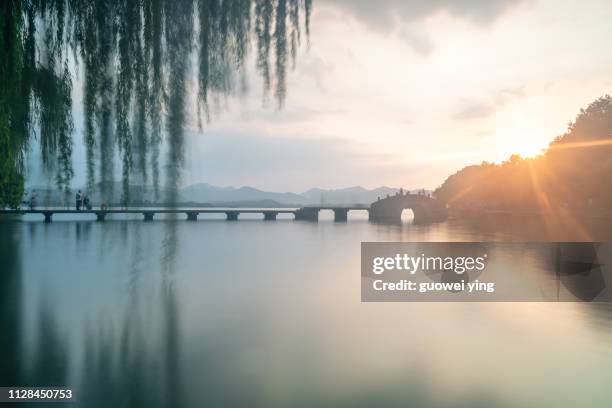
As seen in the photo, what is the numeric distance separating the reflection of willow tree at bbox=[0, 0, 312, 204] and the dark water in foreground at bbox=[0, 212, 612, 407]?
80cm

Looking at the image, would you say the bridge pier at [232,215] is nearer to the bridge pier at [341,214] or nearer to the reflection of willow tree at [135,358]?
the bridge pier at [341,214]

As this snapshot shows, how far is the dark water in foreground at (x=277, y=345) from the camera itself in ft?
17.4

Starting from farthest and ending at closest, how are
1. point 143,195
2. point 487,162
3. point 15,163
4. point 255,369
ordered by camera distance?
point 487,162, point 255,369, point 15,163, point 143,195

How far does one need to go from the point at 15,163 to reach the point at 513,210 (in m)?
78.7

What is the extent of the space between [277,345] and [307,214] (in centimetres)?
7089

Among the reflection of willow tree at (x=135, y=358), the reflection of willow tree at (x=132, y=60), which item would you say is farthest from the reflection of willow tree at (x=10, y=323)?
the reflection of willow tree at (x=132, y=60)

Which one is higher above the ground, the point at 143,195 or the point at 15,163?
the point at 15,163

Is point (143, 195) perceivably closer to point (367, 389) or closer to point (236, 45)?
point (236, 45)

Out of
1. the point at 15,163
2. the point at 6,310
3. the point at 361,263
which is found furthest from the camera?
the point at 361,263

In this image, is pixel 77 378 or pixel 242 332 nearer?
pixel 77 378

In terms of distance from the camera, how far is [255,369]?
628 cm

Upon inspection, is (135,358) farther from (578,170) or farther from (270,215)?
(270,215)

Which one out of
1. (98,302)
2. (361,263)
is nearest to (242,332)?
(98,302)

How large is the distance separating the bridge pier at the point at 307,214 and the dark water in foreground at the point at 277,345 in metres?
62.8
